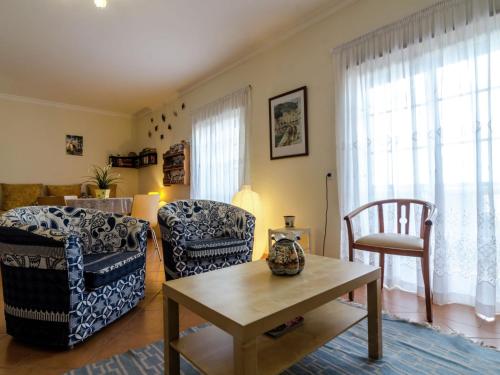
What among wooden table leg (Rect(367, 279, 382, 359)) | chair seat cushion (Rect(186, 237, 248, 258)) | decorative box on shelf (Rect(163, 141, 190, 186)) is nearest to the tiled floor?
chair seat cushion (Rect(186, 237, 248, 258))

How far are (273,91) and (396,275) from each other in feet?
7.70

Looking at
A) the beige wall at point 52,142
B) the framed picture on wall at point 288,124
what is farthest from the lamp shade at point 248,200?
the beige wall at point 52,142

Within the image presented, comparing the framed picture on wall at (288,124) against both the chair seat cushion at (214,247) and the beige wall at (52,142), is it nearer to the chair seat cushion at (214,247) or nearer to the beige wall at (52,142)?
the chair seat cushion at (214,247)

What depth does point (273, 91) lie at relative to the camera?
350 cm

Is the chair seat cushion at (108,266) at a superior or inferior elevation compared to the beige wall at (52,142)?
inferior

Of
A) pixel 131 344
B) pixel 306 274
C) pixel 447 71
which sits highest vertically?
pixel 447 71

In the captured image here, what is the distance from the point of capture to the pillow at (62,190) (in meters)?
5.29

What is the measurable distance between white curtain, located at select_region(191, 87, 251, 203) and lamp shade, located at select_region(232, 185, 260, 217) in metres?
0.31

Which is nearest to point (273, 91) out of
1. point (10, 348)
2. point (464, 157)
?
point (464, 157)

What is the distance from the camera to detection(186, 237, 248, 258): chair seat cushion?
2.34m

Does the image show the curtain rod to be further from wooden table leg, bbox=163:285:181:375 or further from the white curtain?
wooden table leg, bbox=163:285:181:375

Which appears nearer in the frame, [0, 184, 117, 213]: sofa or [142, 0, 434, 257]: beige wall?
[142, 0, 434, 257]: beige wall

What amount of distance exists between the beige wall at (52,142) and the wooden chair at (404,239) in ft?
18.0

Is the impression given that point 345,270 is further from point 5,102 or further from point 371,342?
point 5,102
